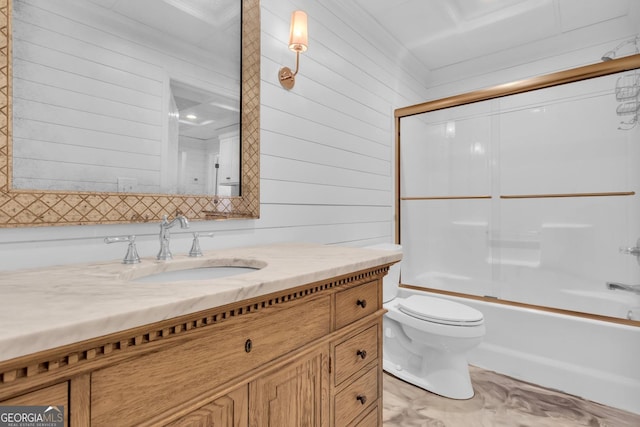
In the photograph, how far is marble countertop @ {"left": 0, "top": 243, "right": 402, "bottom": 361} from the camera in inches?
18.1

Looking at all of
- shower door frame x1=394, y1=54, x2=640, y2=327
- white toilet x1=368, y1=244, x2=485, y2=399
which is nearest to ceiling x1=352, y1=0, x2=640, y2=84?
shower door frame x1=394, y1=54, x2=640, y2=327

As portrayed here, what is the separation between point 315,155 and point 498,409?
67.4 inches

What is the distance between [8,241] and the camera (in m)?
0.87

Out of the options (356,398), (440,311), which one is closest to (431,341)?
(440,311)

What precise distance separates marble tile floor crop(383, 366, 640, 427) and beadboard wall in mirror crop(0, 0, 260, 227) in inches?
52.6

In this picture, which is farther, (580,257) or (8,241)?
(580,257)

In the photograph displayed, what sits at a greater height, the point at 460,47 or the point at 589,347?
the point at 460,47

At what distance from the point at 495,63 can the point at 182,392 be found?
10.8 feet

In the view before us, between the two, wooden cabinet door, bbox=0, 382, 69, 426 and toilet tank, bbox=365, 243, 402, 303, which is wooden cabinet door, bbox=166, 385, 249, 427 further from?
toilet tank, bbox=365, 243, 402, 303

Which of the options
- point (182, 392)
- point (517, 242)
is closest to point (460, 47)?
point (517, 242)

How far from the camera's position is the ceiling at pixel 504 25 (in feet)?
7.20

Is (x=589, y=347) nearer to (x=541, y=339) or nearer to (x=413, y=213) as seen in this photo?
(x=541, y=339)

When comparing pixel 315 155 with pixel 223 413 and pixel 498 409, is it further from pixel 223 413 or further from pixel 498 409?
pixel 498 409

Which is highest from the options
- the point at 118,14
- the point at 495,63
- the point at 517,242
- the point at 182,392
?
the point at 495,63
